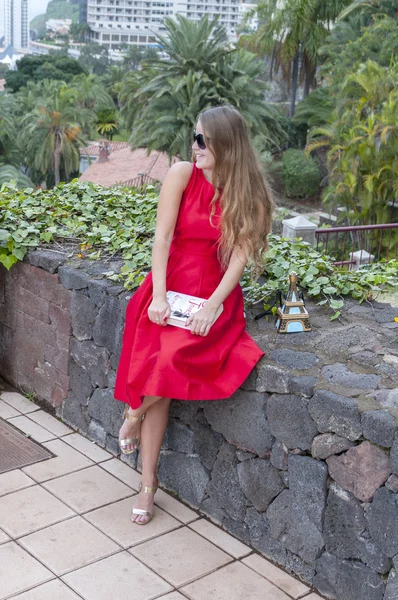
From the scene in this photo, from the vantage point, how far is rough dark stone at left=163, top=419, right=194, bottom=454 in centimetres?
348

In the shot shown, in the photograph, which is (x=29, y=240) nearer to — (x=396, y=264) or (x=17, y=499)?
(x=17, y=499)

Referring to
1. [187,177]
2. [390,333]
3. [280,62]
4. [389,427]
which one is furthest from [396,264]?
[280,62]

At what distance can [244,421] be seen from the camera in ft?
10.3

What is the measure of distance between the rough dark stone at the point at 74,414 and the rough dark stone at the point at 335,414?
1684 millimetres

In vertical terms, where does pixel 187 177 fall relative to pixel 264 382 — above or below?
above

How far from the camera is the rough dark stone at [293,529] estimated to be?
2.93 metres

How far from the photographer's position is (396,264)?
475 cm

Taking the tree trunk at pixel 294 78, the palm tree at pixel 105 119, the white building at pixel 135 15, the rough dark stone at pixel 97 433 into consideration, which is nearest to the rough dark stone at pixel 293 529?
the rough dark stone at pixel 97 433

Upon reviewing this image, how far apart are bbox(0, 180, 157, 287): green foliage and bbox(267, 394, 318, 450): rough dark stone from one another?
1091 millimetres

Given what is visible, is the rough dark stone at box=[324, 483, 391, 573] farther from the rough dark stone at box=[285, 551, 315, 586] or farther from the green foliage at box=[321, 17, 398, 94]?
the green foliage at box=[321, 17, 398, 94]

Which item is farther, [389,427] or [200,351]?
[200,351]

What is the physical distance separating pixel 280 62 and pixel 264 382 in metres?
35.8

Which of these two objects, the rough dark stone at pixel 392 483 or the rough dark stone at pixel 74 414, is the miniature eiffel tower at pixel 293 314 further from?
the rough dark stone at pixel 74 414

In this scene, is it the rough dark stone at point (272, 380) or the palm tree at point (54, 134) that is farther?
the palm tree at point (54, 134)
